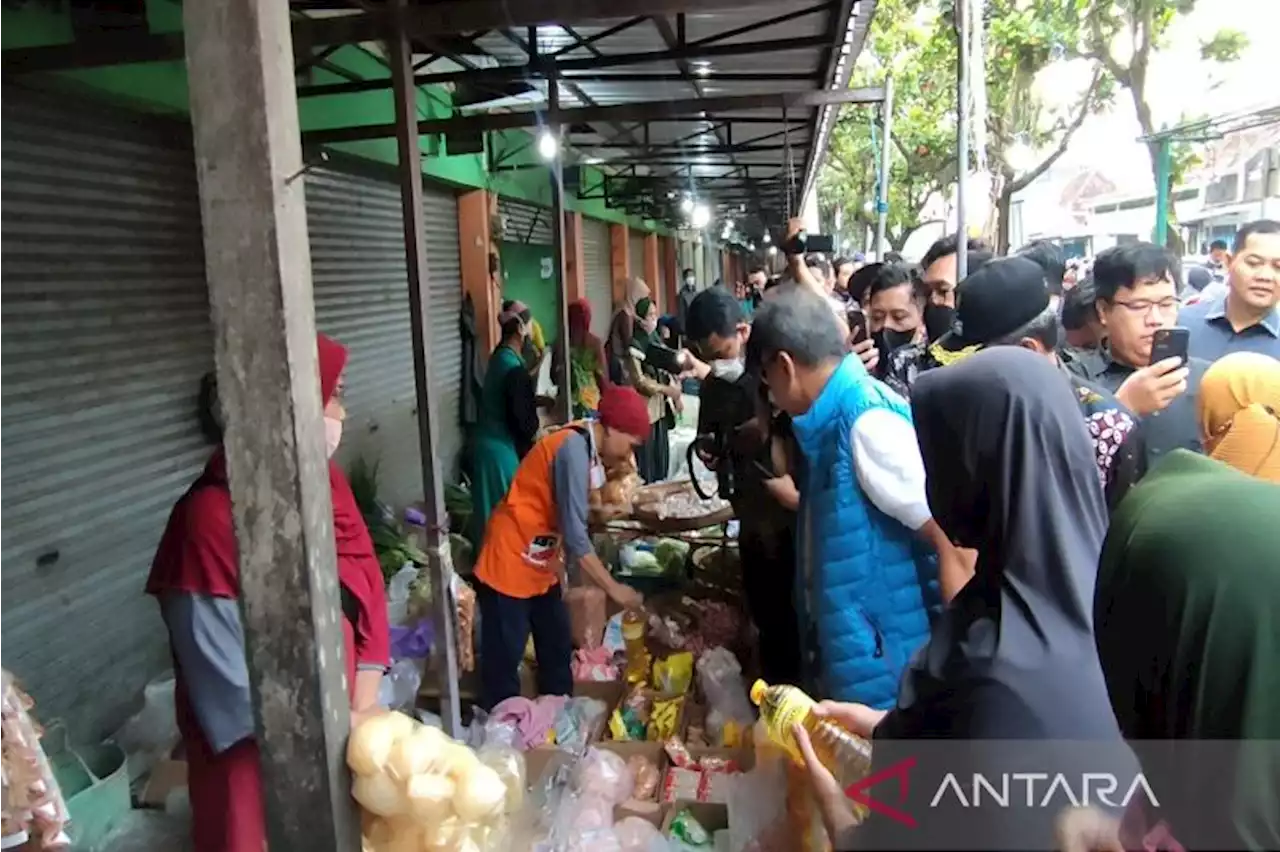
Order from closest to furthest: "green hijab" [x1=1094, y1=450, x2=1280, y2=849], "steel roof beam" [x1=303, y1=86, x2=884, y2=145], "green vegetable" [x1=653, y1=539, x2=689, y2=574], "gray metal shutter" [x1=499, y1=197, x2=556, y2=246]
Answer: "green hijab" [x1=1094, y1=450, x2=1280, y2=849] → "steel roof beam" [x1=303, y1=86, x2=884, y2=145] → "green vegetable" [x1=653, y1=539, x2=689, y2=574] → "gray metal shutter" [x1=499, y1=197, x2=556, y2=246]

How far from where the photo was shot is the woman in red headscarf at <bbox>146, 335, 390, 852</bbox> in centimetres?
241

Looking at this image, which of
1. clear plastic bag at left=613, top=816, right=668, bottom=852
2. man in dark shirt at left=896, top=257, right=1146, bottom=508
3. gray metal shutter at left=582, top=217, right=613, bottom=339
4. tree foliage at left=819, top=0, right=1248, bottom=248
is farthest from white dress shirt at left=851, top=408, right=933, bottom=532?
gray metal shutter at left=582, top=217, right=613, bottom=339

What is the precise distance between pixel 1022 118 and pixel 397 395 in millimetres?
12182

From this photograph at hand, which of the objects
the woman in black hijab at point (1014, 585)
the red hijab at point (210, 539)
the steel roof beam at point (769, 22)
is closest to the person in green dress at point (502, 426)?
the steel roof beam at point (769, 22)

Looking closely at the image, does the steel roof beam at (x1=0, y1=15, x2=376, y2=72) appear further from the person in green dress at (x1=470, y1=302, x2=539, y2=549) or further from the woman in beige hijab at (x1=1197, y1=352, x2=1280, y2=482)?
the woman in beige hijab at (x1=1197, y1=352, x2=1280, y2=482)

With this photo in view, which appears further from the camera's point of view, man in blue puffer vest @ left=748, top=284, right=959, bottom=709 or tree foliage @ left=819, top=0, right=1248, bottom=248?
tree foliage @ left=819, top=0, right=1248, bottom=248

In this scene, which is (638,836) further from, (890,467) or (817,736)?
(890,467)

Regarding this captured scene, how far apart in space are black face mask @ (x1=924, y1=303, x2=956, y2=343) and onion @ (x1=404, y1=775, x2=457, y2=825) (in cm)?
321

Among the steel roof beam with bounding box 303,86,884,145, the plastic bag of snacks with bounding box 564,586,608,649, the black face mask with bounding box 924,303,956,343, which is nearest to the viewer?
the black face mask with bounding box 924,303,956,343

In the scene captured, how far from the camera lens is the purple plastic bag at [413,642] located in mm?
4910

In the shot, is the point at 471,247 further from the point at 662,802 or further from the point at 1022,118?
the point at 1022,118

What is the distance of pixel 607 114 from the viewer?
18.6 feet

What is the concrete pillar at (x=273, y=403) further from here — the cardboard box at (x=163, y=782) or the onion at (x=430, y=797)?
the cardboard box at (x=163, y=782)

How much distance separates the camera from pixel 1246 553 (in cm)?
117
